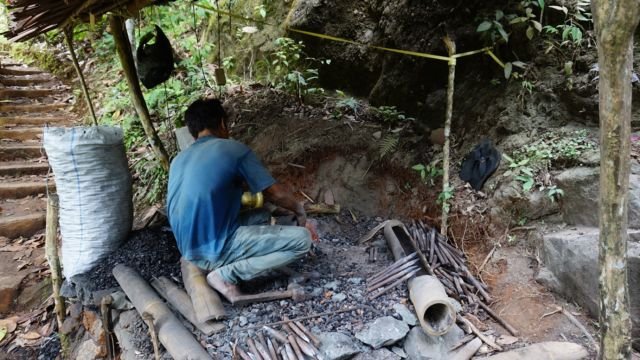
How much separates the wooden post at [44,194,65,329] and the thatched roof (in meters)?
1.72

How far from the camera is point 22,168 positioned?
6.56 metres

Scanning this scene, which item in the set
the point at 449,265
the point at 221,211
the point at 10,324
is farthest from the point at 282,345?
the point at 10,324

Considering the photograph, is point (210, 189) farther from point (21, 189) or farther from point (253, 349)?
point (21, 189)

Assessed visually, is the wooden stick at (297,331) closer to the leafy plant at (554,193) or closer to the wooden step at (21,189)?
the leafy plant at (554,193)

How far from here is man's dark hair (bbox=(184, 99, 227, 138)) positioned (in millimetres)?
3312

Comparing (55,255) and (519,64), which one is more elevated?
(519,64)

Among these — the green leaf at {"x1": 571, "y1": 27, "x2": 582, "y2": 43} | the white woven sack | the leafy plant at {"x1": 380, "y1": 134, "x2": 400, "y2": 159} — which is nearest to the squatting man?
the white woven sack

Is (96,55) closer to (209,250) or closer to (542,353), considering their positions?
(209,250)

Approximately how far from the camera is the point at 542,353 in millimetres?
2623

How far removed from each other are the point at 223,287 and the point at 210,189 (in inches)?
33.0

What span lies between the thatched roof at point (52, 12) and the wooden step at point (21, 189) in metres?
2.99

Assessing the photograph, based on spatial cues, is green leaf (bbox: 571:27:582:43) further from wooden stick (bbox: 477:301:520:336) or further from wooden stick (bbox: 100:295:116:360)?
wooden stick (bbox: 100:295:116:360)

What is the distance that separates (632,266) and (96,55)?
1071 cm

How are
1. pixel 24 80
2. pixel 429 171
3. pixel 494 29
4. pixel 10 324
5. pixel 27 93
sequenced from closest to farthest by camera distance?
pixel 10 324
pixel 494 29
pixel 429 171
pixel 27 93
pixel 24 80
